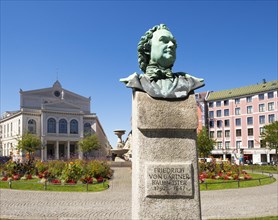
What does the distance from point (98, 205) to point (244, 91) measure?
6109 centimetres

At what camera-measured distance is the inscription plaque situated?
557 cm

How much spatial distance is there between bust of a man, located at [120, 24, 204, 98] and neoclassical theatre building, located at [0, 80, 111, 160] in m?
68.1

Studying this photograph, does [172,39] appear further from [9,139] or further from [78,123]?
[9,139]

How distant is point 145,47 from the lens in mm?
6406

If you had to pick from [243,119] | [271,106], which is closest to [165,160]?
[271,106]

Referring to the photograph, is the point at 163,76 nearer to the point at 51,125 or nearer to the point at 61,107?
the point at 51,125

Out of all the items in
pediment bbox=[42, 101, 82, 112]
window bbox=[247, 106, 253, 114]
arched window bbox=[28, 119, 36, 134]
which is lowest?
arched window bbox=[28, 119, 36, 134]

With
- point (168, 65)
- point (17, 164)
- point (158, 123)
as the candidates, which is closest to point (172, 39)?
point (168, 65)

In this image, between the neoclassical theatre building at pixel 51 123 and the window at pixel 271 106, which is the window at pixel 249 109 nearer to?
the window at pixel 271 106

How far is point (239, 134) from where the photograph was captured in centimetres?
6862

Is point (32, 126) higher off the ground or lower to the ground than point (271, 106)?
lower

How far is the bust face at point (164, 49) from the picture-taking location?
5984mm

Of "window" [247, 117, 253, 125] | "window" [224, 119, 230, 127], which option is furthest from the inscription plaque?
"window" [224, 119, 230, 127]

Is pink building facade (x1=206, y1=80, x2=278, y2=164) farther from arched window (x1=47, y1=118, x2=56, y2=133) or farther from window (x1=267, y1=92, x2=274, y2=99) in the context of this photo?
arched window (x1=47, y1=118, x2=56, y2=133)
